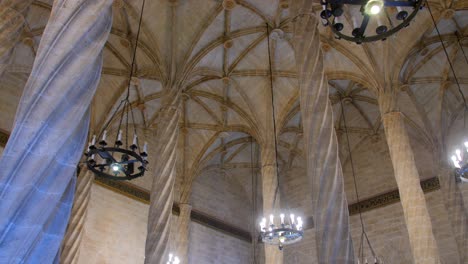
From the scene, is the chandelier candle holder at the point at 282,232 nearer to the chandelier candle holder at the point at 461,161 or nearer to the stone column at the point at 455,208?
the chandelier candle holder at the point at 461,161

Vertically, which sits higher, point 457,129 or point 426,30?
point 426,30

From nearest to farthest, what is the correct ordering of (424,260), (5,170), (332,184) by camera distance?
(5,170) < (332,184) < (424,260)

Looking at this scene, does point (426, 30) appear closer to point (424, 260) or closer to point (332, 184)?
point (424, 260)

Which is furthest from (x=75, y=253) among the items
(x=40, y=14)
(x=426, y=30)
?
(x=426, y=30)

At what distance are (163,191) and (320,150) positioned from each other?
504 cm

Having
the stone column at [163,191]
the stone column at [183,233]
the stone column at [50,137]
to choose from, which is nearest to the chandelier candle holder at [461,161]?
the stone column at [163,191]

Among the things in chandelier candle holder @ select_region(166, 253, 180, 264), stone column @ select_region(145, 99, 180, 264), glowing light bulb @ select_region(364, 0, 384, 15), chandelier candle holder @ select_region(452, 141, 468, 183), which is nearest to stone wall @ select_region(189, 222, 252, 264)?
chandelier candle holder @ select_region(166, 253, 180, 264)

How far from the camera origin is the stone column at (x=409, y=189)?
1049 centimetres

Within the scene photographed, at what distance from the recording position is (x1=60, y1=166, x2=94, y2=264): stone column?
1218 cm

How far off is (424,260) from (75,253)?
9948 mm

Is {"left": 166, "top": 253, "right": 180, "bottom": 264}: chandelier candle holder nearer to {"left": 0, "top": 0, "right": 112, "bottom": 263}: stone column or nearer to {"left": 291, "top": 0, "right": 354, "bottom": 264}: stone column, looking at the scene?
{"left": 291, "top": 0, "right": 354, "bottom": 264}: stone column

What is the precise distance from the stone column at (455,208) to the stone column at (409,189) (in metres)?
3.32

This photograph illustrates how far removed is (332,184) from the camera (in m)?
6.13

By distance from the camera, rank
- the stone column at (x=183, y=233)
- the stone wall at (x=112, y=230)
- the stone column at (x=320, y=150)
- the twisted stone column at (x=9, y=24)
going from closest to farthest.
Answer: the stone column at (x=320, y=150), the twisted stone column at (x=9, y=24), the stone wall at (x=112, y=230), the stone column at (x=183, y=233)
